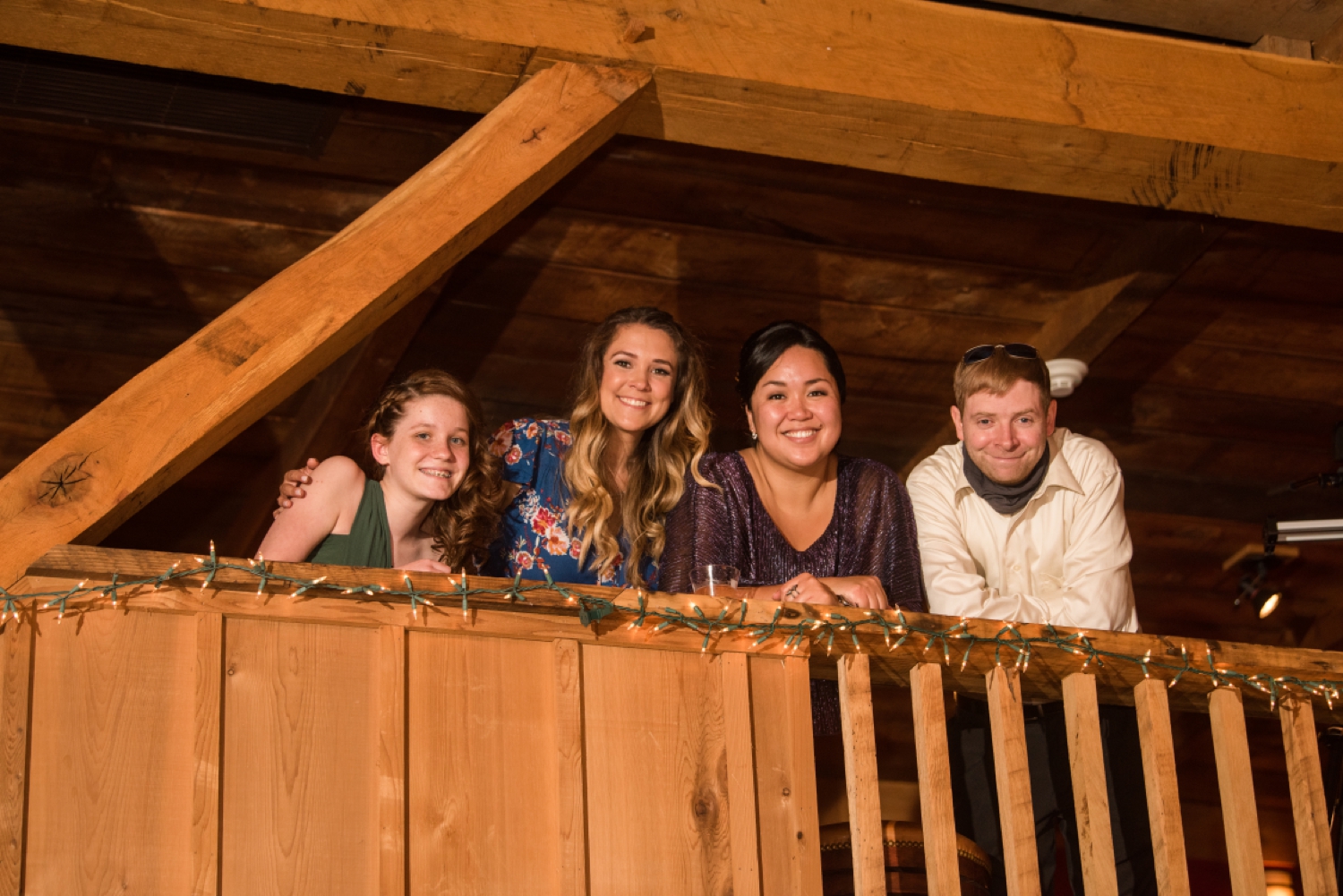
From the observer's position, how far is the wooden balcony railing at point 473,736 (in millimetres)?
2578

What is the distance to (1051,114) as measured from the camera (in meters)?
3.65

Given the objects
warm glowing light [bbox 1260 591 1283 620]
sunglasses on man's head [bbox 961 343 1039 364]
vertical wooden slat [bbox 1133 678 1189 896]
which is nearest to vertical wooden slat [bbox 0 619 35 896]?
vertical wooden slat [bbox 1133 678 1189 896]

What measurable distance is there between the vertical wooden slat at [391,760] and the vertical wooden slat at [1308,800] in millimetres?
1859

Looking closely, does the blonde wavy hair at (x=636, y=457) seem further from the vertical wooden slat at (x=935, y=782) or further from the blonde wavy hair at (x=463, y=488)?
the vertical wooden slat at (x=935, y=782)

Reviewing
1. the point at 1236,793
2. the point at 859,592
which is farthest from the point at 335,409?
the point at 1236,793

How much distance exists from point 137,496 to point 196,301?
2085 millimetres

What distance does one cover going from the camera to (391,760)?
8.82 ft

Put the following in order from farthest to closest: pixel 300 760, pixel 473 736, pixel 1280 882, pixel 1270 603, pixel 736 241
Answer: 1. pixel 1280 882
2. pixel 1270 603
3. pixel 736 241
4. pixel 473 736
5. pixel 300 760

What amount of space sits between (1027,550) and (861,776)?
1080 millimetres

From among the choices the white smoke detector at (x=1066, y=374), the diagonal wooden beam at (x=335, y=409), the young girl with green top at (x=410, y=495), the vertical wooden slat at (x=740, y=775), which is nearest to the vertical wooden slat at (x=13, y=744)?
the young girl with green top at (x=410, y=495)

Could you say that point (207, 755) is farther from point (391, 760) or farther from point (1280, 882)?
point (1280, 882)

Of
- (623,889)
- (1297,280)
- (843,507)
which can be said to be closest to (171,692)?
(623,889)

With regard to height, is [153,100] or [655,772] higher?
[153,100]

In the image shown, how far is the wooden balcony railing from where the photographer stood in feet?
8.46
